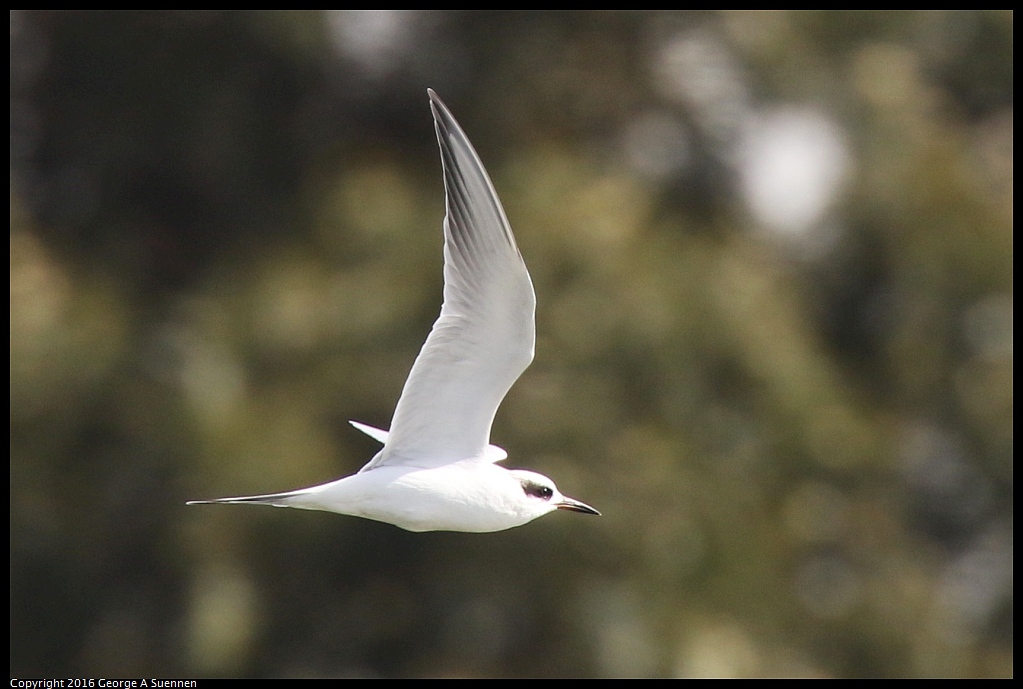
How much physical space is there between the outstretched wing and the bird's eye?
0.62 ft

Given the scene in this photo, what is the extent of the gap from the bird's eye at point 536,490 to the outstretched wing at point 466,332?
189 mm

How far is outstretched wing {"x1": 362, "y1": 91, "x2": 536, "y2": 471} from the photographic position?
4742 mm

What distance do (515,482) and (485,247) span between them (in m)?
0.83

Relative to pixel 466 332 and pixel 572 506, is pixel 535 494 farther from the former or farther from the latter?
pixel 466 332

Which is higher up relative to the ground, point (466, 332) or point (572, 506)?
point (466, 332)

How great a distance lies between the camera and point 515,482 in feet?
16.8

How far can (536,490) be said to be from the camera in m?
5.25

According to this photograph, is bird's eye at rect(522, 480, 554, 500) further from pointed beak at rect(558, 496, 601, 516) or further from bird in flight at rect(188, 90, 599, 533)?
pointed beak at rect(558, 496, 601, 516)

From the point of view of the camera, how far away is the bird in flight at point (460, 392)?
476cm

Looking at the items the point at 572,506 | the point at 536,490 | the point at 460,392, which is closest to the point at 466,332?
the point at 460,392

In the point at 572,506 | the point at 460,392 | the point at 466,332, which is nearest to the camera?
the point at 466,332

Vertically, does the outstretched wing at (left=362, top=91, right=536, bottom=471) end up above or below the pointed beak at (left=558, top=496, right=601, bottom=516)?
above

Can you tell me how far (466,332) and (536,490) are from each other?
67cm

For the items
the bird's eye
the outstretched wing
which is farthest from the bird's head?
the outstretched wing
